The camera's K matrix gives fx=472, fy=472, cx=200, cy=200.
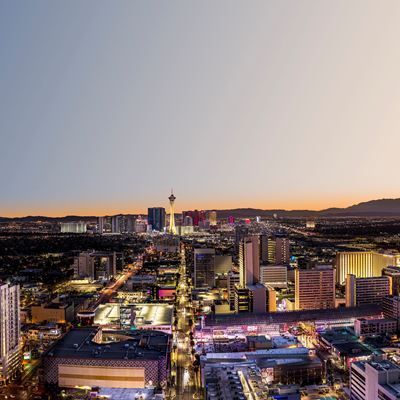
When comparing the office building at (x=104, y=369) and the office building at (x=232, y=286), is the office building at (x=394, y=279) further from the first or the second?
the office building at (x=104, y=369)

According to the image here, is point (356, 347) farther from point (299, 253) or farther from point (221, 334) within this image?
point (299, 253)

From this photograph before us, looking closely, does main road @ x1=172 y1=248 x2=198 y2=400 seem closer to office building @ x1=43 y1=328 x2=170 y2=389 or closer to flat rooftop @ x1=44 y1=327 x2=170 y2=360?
office building @ x1=43 y1=328 x2=170 y2=389

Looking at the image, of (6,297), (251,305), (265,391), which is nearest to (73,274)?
(251,305)

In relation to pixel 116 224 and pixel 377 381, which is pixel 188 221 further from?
pixel 377 381

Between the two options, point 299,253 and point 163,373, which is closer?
point 163,373

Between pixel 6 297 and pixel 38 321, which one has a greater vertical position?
pixel 6 297

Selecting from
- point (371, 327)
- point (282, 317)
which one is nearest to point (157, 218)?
point (282, 317)
